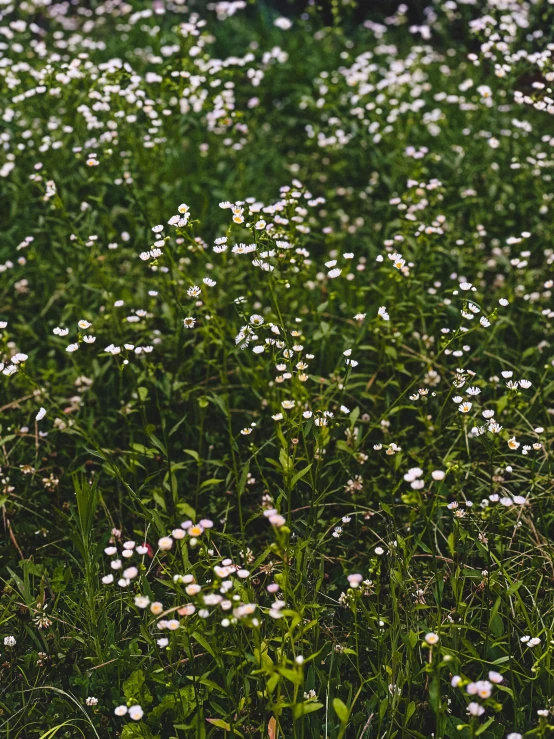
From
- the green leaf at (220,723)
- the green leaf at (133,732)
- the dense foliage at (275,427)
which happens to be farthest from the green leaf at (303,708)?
the green leaf at (133,732)

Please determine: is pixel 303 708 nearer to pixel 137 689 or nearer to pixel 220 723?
pixel 220 723

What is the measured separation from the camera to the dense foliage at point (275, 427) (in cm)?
202

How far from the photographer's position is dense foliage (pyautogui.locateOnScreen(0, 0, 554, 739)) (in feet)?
6.63

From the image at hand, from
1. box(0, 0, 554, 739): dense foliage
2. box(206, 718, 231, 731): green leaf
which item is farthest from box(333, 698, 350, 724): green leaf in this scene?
box(206, 718, 231, 731): green leaf

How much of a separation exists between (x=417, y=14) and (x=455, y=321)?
22.7ft

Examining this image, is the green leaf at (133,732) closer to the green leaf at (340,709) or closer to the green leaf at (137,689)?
the green leaf at (137,689)

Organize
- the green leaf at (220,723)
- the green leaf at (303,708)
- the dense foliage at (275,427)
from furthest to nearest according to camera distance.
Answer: the dense foliage at (275,427) < the green leaf at (220,723) < the green leaf at (303,708)

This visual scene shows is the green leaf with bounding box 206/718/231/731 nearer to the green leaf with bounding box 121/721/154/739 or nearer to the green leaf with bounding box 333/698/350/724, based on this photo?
the green leaf with bounding box 121/721/154/739

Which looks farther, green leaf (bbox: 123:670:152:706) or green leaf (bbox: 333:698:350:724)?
green leaf (bbox: 123:670:152:706)

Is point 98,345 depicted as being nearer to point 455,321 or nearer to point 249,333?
point 249,333

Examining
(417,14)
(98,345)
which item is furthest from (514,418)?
(417,14)

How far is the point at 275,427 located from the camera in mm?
2422

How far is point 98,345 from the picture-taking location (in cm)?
340

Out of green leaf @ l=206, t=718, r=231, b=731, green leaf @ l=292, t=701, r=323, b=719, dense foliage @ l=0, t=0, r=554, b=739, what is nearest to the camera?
green leaf @ l=292, t=701, r=323, b=719
